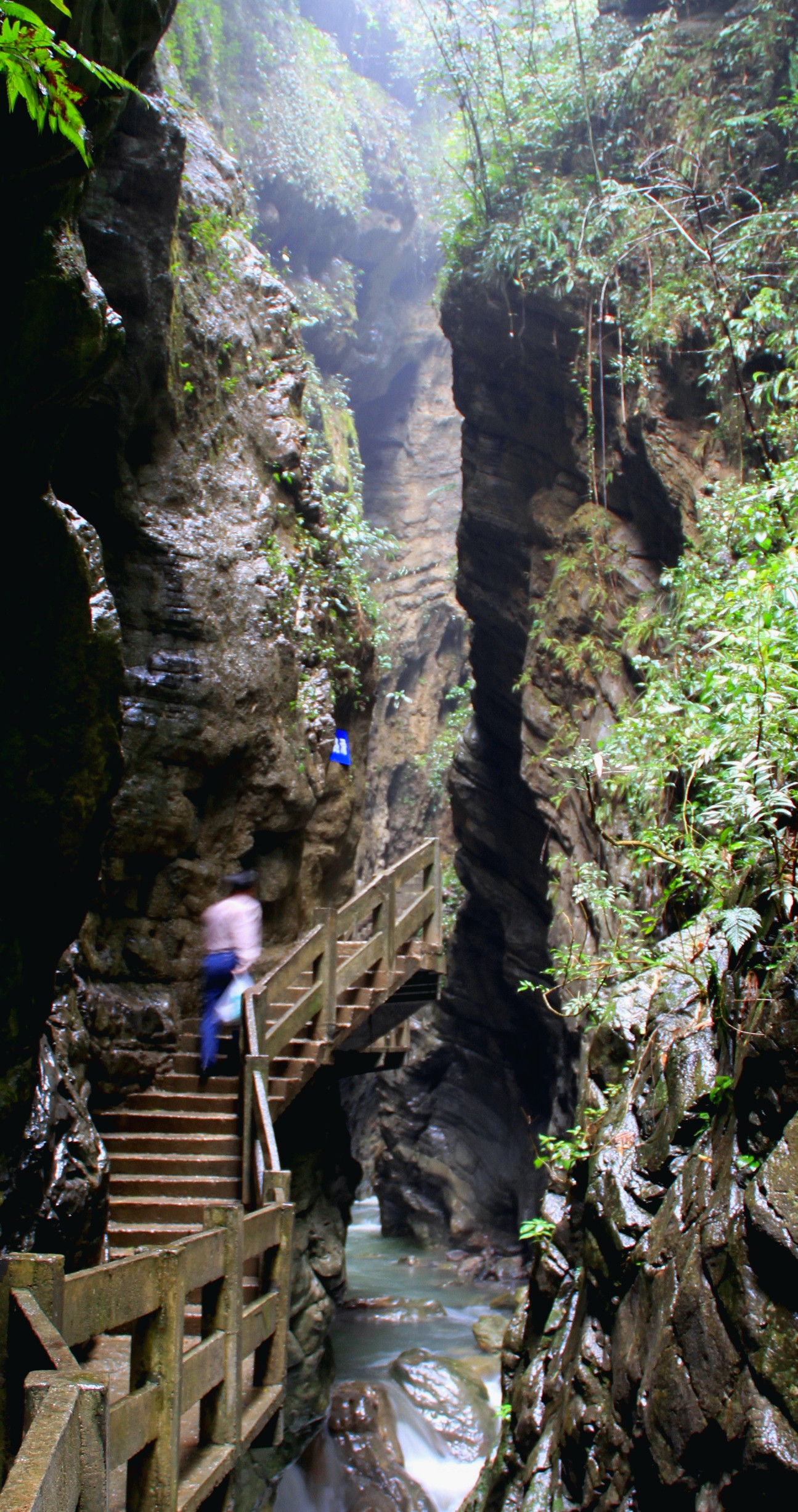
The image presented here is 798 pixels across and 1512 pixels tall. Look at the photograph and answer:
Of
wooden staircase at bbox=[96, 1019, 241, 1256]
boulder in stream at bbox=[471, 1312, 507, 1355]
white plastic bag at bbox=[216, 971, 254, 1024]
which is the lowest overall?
boulder in stream at bbox=[471, 1312, 507, 1355]

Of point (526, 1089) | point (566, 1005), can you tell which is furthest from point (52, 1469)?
point (526, 1089)

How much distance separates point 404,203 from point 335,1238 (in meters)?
30.9

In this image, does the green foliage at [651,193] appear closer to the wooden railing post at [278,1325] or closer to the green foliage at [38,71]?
the green foliage at [38,71]

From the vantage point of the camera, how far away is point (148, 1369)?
325cm

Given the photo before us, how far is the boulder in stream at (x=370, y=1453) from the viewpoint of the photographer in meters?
8.34

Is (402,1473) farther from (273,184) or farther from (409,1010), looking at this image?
(273,184)

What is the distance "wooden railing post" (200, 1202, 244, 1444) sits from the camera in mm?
4023

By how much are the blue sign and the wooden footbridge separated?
64.9 inches

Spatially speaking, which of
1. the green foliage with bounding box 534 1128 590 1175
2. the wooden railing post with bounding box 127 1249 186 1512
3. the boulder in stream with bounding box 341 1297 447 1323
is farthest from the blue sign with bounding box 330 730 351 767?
the boulder in stream with bounding box 341 1297 447 1323

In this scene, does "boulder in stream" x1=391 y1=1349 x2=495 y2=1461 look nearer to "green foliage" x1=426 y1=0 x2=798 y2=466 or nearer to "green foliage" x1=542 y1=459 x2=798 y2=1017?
"green foliage" x1=542 y1=459 x2=798 y2=1017

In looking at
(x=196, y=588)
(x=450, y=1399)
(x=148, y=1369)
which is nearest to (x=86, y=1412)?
(x=148, y=1369)

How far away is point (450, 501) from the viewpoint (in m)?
28.7

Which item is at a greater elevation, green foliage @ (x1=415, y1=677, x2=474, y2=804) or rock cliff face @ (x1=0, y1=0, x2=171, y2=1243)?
green foliage @ (x1=415, y1=677, x2=474, y2=804)

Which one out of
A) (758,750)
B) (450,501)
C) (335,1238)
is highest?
(450,501)
